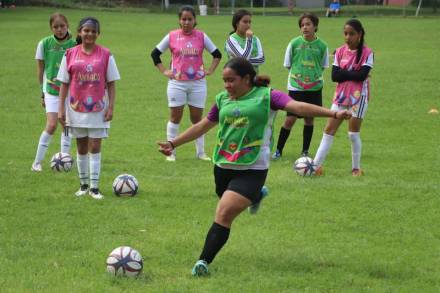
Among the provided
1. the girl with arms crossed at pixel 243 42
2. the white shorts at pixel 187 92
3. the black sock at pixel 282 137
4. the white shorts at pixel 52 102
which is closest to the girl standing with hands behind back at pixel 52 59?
the white shorts at pixel 52 102

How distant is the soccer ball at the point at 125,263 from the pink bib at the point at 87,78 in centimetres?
291

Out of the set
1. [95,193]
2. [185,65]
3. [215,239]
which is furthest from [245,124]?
[185,65]

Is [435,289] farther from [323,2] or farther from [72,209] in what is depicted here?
[323,2]

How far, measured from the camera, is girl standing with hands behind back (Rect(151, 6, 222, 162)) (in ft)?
39.0

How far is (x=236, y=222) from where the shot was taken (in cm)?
867

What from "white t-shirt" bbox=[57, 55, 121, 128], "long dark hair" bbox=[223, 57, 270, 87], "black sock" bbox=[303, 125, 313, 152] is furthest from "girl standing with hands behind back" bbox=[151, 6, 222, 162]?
"long dark hair" bbox=[223, 57, 270, 87]

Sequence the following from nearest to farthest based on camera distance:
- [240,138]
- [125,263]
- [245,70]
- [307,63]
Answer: [125,263]
[245,70]
[240,138]
[307,63]

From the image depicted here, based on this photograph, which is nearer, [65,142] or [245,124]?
[245,124]

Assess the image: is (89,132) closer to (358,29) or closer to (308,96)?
(358,29)

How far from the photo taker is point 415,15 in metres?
57.4

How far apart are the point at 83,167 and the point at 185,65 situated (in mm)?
2959

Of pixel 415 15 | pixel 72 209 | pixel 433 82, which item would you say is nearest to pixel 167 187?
pixel 72 209

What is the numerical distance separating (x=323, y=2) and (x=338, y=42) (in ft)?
125

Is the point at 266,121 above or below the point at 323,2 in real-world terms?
above
